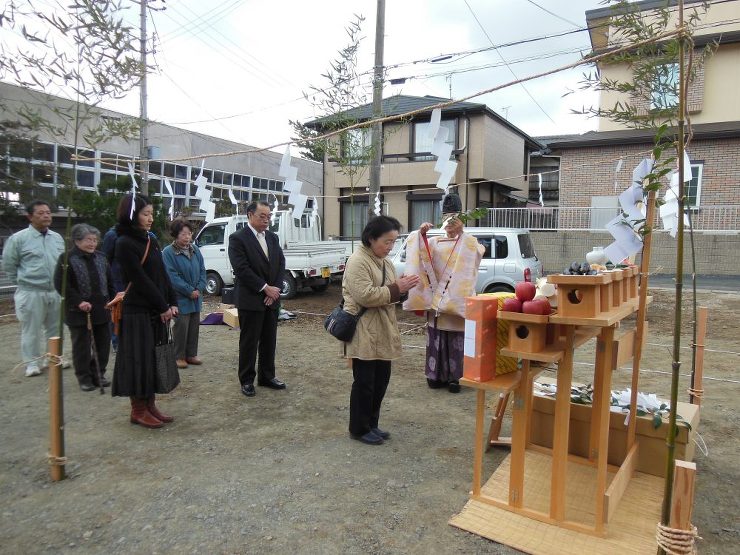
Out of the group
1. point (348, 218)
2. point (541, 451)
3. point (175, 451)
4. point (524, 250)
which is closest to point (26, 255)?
point (175, 451)

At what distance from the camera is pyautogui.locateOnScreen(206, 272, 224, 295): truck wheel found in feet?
35.8

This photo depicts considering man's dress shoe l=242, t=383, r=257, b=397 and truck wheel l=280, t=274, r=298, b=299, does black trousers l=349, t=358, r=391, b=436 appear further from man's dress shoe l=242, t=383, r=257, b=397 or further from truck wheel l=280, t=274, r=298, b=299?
truck wheel l=280, t=274, r=298, b=299

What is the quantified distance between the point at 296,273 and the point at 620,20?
8.36 m

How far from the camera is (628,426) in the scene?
9.42 ft

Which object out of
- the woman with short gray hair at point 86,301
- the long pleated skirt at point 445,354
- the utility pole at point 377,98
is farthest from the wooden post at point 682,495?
the utility pole at point 377,98

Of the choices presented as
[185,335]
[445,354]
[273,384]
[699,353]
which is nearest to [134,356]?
[273,384]

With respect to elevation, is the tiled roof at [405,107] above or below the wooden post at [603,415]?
above

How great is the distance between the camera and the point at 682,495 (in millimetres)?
1597

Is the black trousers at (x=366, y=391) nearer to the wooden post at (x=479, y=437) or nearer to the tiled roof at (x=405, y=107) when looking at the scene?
the wooden post at (x=479, y=437)

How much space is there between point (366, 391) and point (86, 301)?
290 cm

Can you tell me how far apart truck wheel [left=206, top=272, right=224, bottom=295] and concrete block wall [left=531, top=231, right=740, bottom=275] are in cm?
887

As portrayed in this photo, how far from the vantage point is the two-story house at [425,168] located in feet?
51.5

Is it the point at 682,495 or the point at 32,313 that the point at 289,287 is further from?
the point at 682,495

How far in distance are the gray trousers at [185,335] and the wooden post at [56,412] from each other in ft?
7.78
